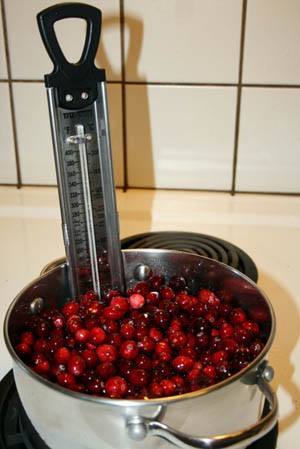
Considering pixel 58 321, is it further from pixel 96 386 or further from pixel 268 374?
pixel 268 374

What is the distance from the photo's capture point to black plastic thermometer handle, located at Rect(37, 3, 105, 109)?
0.44 metres

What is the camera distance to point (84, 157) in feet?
1.61

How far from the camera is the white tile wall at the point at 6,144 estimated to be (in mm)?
926

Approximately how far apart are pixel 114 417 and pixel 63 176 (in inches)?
9.2

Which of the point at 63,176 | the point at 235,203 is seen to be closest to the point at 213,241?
the point at 235,203

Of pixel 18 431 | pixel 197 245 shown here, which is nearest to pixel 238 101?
pixel 197 245

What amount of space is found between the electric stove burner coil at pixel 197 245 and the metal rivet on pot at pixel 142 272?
0.14 meters

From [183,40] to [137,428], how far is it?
699 millimetres

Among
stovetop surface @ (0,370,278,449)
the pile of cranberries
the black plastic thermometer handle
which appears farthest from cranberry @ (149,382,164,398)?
the black plastic thermometer handle

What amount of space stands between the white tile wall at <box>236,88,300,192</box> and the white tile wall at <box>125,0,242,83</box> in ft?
0.22

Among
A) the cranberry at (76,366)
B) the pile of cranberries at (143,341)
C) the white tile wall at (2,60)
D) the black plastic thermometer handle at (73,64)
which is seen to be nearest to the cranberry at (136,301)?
the pile of cranberries at (143,341)

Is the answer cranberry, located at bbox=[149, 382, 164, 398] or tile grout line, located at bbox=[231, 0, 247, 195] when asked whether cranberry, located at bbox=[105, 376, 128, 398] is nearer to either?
cranberry, located at bbox=[149, 382, 164, 398]

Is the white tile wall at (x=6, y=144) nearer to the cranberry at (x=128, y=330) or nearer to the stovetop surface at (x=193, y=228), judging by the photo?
the stovetop surface at (x=193, y=228)

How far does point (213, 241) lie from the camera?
75 cm
